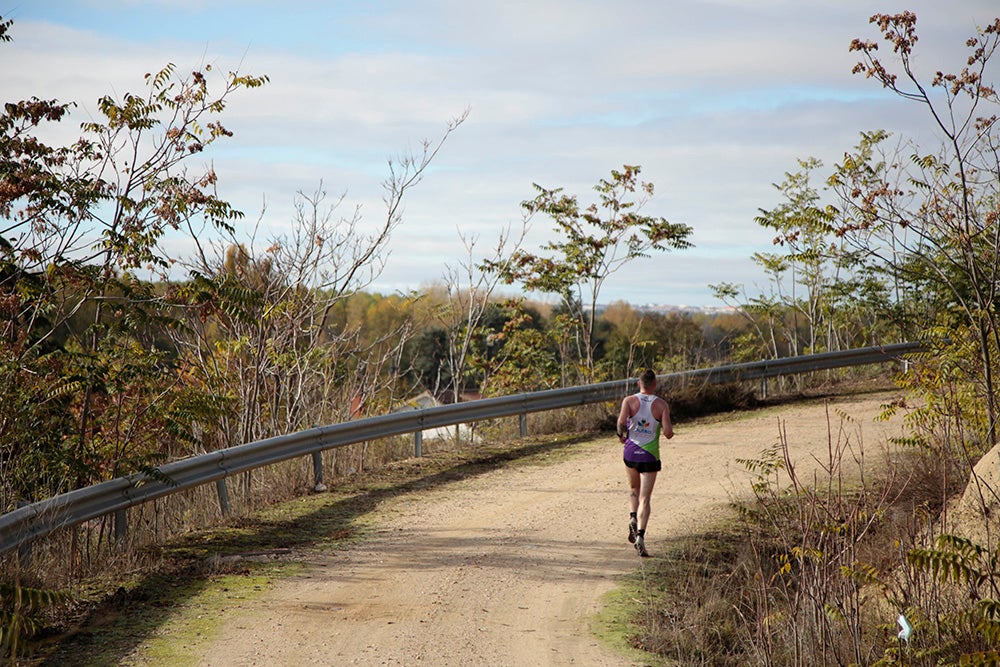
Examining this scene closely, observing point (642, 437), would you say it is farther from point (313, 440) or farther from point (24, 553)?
point (24, 553)

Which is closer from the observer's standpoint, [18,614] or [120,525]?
[18,614]

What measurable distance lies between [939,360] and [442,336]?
42.5m

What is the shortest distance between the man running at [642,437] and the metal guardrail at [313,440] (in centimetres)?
388

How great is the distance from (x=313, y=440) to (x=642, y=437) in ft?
13.4

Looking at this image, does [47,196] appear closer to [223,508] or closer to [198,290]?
[198,290]

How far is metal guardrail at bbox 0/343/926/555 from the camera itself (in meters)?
7.80

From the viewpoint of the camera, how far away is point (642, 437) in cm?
988

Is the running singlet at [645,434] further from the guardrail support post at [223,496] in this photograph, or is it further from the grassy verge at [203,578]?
the guardrail support post at [223,496]

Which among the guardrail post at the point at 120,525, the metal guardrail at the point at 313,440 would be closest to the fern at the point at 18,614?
the metal guardrail at the point at 313,440

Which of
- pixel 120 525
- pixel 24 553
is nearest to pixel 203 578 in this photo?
pixel 120 525

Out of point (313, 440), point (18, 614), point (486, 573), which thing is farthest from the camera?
point (313, 440)

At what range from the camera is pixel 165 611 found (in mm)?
7617

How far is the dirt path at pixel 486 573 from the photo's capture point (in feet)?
22.6

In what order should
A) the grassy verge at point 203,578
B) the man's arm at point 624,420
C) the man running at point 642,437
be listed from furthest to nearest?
the man's arm at point 624,420 < the man running at point 642,437 < the grassy verge at point 203,578
